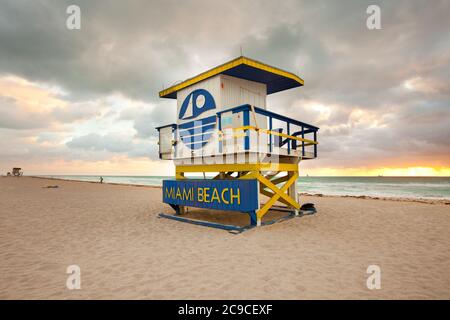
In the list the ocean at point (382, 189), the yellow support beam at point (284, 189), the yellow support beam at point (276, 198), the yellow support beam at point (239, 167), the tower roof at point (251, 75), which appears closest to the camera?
the yellow support beam at point (239, 167)

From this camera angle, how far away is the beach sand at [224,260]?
12.6 feet

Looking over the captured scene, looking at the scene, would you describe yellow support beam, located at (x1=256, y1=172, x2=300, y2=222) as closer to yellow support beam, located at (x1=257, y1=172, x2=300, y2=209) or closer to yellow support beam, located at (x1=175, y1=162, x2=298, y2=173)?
yellow support beam, located at (x1=257, y1=172, x2=300, y2=209)

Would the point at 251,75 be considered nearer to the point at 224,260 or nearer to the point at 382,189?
the point at 224,260

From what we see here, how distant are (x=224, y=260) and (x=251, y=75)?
7037mm

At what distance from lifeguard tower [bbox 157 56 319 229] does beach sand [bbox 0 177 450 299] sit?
4.06ft

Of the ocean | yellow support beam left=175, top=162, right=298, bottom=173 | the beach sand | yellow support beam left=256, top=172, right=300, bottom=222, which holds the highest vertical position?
yellow support beam left=175, top=162, right=298, bottom=173

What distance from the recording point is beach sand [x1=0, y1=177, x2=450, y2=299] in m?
3.84

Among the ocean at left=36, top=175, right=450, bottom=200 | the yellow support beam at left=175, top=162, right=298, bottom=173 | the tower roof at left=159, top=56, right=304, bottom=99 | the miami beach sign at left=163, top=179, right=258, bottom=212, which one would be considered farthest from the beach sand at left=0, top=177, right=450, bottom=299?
the ocean at left=36, top=175, right=450, bottom=200

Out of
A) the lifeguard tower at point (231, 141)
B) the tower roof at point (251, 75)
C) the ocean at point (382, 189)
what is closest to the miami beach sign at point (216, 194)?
the lifeguard tower at point (231, 141)

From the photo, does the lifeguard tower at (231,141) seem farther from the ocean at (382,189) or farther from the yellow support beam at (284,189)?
the ocean at (382,189)

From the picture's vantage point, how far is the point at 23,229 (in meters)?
8.11
